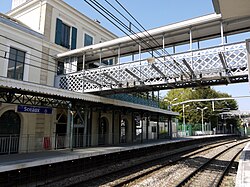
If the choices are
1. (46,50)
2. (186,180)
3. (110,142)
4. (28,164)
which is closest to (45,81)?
(46,50)

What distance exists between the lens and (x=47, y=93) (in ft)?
34.9

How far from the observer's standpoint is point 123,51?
54.0 ft

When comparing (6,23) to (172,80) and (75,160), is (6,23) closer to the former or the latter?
(75,160)

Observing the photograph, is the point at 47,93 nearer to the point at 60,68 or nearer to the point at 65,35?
the point at 60,68

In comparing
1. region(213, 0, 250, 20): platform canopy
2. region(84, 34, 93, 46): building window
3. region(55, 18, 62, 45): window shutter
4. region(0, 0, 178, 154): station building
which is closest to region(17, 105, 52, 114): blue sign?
region(0, 0, 178, 154): station building

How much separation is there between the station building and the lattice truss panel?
1329mm

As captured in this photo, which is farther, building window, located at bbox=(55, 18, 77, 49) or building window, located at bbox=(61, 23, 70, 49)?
building window, located at bbox=(61, 23, 70, 49)

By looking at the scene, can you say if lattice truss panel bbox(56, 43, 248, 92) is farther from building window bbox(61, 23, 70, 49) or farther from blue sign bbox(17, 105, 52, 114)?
building window bbox(61, 23, 70, 49)

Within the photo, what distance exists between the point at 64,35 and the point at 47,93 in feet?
29.8

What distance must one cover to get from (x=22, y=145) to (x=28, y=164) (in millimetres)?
5100

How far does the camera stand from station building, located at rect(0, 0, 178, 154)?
1209 centimetres

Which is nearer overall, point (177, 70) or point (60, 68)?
point (177, 70)

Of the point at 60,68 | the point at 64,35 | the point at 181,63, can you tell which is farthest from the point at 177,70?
the point at 64,35

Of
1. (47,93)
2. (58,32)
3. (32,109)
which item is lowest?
(32,109)
